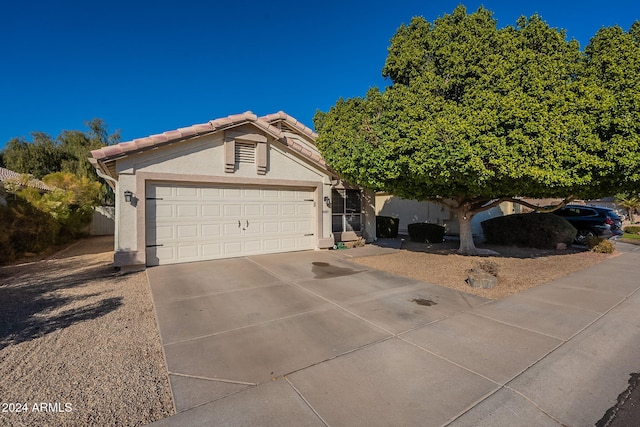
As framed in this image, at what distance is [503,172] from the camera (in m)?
6.45

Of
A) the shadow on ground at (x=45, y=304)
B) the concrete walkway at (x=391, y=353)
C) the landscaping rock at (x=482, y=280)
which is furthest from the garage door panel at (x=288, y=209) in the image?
the landscaping rock at (x=482, y=280)

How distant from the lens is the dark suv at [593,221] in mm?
12399

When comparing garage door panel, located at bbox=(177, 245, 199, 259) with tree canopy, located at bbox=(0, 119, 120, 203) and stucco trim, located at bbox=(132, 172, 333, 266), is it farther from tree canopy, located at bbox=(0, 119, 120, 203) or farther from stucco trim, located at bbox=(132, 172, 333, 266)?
tree canopy, located at bbox=(0, 119, 120, 203)

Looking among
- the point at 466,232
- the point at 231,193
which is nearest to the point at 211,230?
the point at 231,193

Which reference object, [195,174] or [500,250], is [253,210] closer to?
[195,174]

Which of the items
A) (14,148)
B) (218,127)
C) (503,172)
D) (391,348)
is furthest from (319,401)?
(14,148)

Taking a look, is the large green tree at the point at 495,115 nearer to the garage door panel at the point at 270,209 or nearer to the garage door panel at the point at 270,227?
the garage door panel at the point at 270,209

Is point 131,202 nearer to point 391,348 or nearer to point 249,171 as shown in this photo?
point 249,171

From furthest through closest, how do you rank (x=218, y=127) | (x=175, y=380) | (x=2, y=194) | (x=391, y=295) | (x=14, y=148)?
(x=14, y=148)
(x=2, y=194)
(x=218, y=127)
(x=391, y=295)
(x=175, y=380)

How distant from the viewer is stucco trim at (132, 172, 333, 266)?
7566mm

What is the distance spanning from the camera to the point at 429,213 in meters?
16.5

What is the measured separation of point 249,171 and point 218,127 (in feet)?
5.19

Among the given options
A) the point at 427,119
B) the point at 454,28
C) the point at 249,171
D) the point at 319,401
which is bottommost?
the point at 319,401

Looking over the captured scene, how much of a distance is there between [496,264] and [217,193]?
8.09 m
